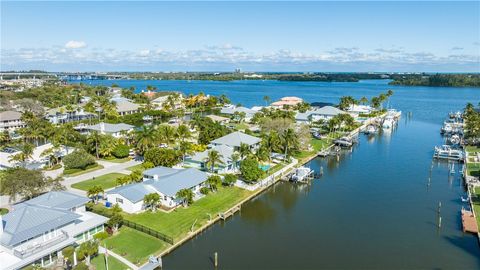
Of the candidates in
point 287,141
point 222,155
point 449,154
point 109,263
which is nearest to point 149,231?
point 109,263

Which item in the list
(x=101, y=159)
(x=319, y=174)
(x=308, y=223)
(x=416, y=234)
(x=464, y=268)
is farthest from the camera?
→ (x=101, y=159)

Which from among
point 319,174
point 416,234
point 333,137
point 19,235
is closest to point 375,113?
point 333,137

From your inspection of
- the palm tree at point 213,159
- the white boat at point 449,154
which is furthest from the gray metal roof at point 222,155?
the white boat at point 449,154

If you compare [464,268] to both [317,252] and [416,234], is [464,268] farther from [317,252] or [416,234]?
[317,252]

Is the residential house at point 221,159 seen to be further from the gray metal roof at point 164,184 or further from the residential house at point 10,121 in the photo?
the residential house at point 10,121

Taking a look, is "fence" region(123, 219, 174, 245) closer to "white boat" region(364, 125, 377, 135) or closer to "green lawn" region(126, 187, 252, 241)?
"green lawn" region(126, 187, 252, 241)
